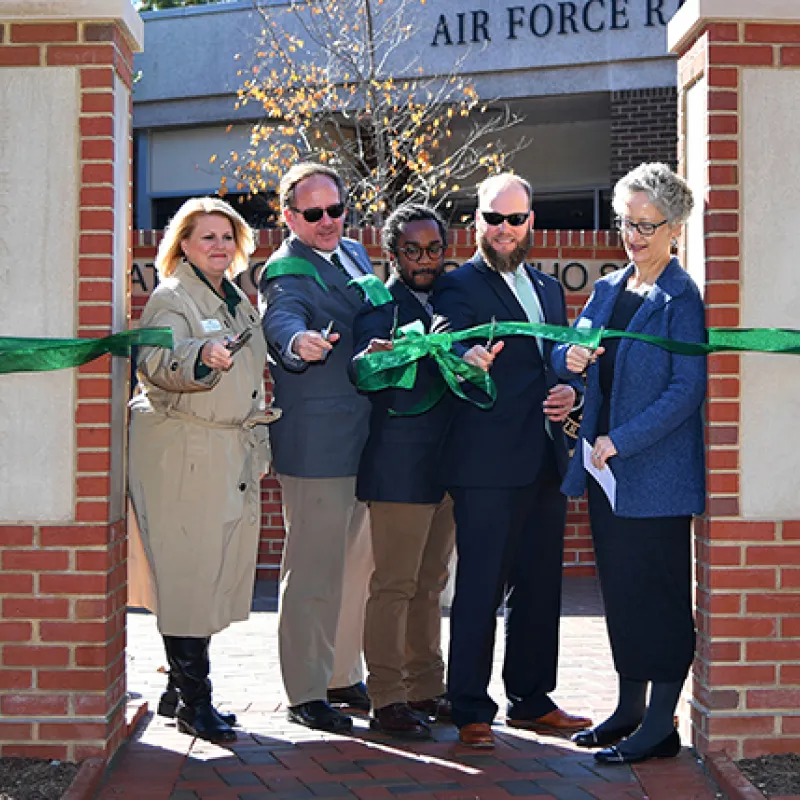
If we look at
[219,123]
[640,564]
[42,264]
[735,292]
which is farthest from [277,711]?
[219,123]

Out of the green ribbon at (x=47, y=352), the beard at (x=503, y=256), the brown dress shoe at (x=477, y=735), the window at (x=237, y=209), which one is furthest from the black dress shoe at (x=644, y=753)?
the window at (x=237, y=209)

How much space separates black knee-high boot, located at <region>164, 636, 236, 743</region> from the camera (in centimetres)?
508

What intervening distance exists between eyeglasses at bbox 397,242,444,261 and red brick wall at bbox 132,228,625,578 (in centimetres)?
338

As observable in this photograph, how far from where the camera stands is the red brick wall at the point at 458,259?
8625mm

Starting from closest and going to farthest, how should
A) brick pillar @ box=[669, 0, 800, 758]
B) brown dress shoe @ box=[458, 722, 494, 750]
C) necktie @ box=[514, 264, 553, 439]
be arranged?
brick pillar @ box=[669, 0, 800, 758] → brown dress shoe @ box=[458, 722, 494, 750] → necktie @ box=[514, 264, 553, 439]

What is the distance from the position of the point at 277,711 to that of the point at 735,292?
2539 mm

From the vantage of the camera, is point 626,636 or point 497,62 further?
point 497,62

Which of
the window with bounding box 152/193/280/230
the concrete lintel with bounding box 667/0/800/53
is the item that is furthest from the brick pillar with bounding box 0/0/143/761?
the window with bounding box 152/193/280/230

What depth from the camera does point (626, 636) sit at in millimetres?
4797

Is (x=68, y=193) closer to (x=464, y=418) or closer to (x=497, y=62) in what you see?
(x=464, y=418)

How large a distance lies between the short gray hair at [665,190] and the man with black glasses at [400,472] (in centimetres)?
85

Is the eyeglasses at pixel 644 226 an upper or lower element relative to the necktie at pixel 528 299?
upper

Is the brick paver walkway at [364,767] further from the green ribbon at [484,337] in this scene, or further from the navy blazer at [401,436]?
the green ribbon at [484,337]

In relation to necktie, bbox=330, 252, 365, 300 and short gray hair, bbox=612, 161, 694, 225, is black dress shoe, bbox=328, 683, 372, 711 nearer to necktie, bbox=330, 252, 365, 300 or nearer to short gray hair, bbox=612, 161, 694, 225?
necktie, bbox=330, 252, 365, 300
